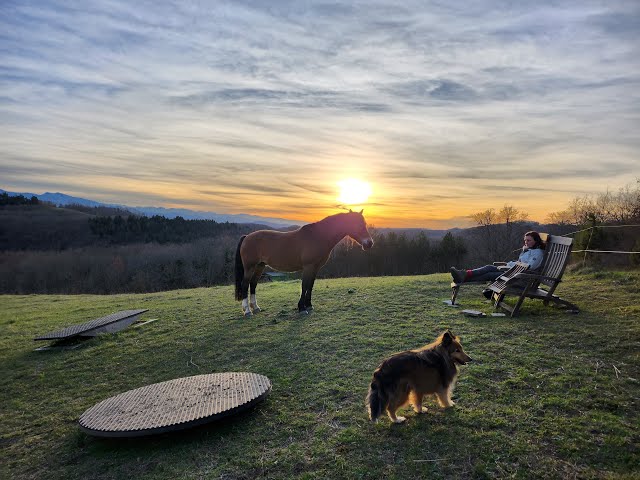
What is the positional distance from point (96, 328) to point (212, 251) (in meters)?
64.4

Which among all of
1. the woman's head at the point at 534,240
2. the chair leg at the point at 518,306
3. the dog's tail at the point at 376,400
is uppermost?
the woman's head at the point at 534,240

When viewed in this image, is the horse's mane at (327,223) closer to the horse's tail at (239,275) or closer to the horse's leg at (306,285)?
the horse's leg at (306,285)

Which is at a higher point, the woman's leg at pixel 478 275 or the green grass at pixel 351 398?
the woman's leg at pixel 478 275

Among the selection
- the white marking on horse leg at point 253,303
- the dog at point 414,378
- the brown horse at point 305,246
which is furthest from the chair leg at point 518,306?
the white marking on horse leg at point 253,303

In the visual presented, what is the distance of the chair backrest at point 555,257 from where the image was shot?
7.40 meters

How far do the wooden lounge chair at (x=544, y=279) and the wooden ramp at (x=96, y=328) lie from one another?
926 cm

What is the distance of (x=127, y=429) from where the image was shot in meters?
4.34

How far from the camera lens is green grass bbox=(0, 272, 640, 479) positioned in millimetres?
3637

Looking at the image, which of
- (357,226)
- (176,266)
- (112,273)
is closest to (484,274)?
(357,226)

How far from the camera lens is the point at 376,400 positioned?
4027 millimetres

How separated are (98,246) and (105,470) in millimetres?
99369

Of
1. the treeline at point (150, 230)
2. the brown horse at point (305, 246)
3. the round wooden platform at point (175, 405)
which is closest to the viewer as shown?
the round wooden platform at point (175, 405)

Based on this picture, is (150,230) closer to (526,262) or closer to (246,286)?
(246,286)

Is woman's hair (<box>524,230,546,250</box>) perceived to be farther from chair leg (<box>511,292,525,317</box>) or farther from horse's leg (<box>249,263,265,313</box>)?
horse's leg (<box>249,263,265,313</box>)
